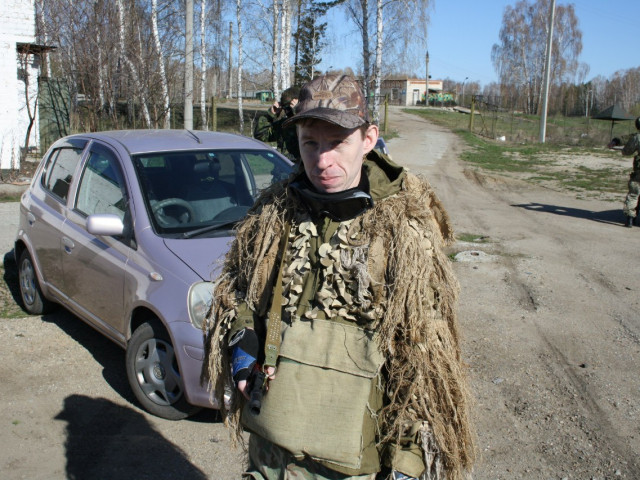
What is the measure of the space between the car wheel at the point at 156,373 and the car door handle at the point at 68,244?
119 centimetres

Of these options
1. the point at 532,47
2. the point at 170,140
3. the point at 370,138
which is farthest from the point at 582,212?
the point at 532,47

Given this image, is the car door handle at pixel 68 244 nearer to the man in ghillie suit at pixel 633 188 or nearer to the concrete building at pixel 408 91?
the man in ghillie suit at pixel 633 188

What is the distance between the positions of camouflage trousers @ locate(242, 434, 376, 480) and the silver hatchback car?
172 cm

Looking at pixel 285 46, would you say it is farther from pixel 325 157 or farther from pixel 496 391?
pixel 325 157

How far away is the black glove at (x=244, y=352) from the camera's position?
2055 millimetres

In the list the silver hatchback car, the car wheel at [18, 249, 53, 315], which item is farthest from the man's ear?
the car wheel at [18, 249, 53, 315]

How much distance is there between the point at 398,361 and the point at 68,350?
4.10 metres

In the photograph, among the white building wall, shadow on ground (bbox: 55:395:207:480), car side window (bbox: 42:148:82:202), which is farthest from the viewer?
the white building wall

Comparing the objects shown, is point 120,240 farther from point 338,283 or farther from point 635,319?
point 635,319

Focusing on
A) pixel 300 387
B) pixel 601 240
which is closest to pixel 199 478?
pixel 300 387

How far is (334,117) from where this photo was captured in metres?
1.89

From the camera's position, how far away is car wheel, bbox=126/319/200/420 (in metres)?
4.05

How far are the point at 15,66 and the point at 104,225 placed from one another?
14.4 meters

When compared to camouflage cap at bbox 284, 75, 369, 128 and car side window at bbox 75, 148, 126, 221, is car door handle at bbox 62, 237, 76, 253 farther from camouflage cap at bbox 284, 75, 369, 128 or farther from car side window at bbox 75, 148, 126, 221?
camouflage cap at bbox 284, 75, 369, 128
